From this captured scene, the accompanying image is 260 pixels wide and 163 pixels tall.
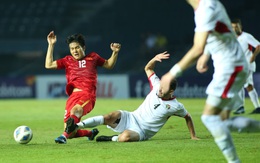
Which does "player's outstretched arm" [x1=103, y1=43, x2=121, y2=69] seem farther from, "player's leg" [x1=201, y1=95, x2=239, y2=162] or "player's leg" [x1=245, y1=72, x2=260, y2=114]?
"player's leg" [x1=245, y1=72, x2=260, y2=114]

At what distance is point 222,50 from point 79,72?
14.3 ft

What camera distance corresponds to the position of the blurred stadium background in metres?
30.9

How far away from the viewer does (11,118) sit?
1596 centimetres

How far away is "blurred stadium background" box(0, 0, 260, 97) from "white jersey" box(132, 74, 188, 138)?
1940cm

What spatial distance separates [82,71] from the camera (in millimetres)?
10398

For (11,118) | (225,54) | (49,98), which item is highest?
(225,54)

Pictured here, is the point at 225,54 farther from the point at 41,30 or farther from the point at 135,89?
the point at 41,30

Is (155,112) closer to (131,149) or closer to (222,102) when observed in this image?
(131,149)

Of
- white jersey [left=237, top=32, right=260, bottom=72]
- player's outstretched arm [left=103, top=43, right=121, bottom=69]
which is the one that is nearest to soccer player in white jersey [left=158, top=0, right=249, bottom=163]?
player's outstretched arm [left=103, top=43, right=121, bottom=69]

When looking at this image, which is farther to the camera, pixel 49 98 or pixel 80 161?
pixel 49 98

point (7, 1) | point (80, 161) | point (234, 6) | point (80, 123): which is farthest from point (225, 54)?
point (7, 1)

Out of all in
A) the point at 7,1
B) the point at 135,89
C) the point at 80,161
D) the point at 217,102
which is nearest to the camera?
the point at 217,102

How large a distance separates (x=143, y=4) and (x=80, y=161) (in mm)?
26896

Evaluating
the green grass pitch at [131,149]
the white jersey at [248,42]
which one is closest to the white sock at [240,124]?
the green grass pitch at [131,149]
